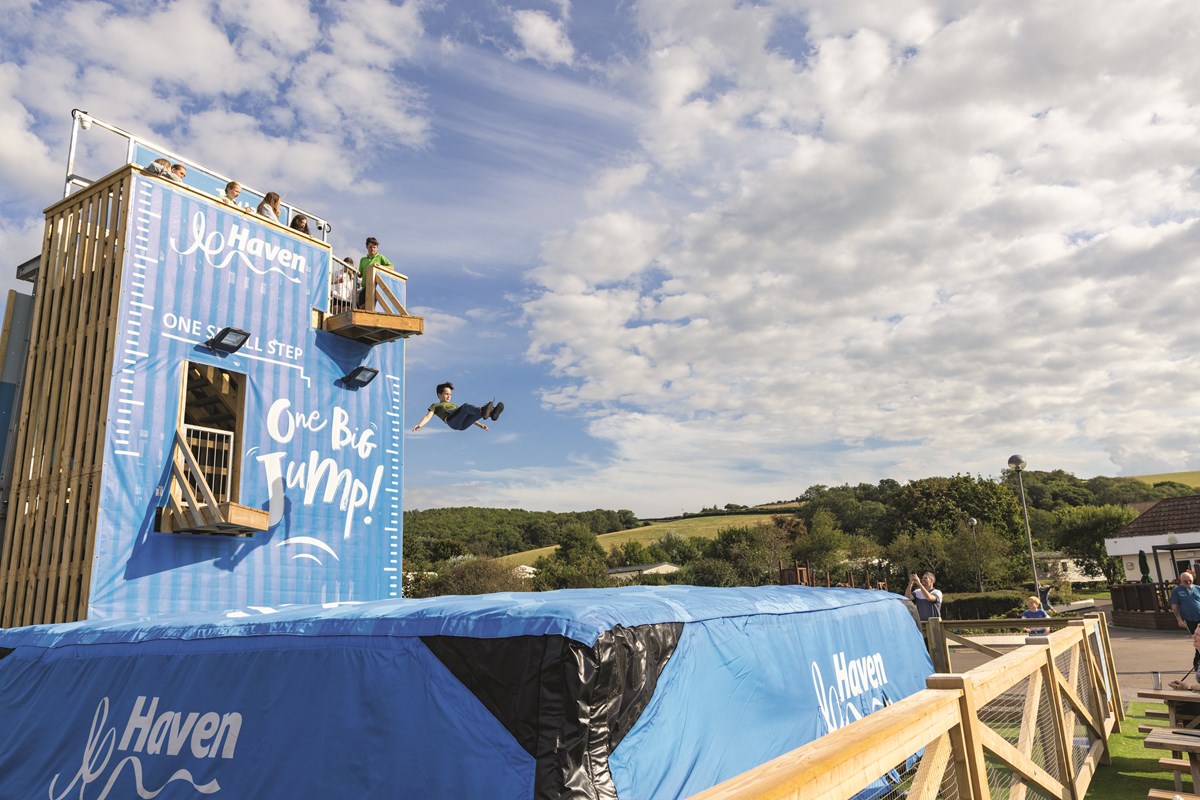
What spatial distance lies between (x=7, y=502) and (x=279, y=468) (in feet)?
12.4

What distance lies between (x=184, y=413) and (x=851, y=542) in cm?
6085

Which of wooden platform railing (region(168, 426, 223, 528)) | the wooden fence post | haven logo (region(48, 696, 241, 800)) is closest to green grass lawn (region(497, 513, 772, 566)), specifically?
wooden platform railing (region(168, 426, 223, 528))

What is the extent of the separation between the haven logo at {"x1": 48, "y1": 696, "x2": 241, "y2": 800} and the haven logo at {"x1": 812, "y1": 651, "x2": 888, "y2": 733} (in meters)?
4.96

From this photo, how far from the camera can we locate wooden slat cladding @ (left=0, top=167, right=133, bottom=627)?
1005 centimetres

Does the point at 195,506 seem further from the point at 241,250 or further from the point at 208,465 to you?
the point at 241,250

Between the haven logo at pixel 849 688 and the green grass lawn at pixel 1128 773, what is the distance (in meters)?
2.09

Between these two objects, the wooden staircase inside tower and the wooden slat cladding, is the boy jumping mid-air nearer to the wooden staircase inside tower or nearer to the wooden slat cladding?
the wooden staircase inside tower

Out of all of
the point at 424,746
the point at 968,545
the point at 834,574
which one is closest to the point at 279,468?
the point at 424,746

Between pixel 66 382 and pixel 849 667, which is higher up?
pixel 66 382

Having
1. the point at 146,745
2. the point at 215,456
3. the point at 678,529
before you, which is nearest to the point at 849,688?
the point at 146,745

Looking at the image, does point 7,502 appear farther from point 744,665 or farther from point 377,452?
point 744,665

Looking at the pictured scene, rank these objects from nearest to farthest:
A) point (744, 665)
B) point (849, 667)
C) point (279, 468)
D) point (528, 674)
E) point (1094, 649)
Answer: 1. point (528, 674)
2. point (744, 665)
3. point (849, 667)
4. point (1094, 649)
5. point (279, 468)

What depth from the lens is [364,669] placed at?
4.84 metres

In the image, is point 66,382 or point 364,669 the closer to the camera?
point 364,669
